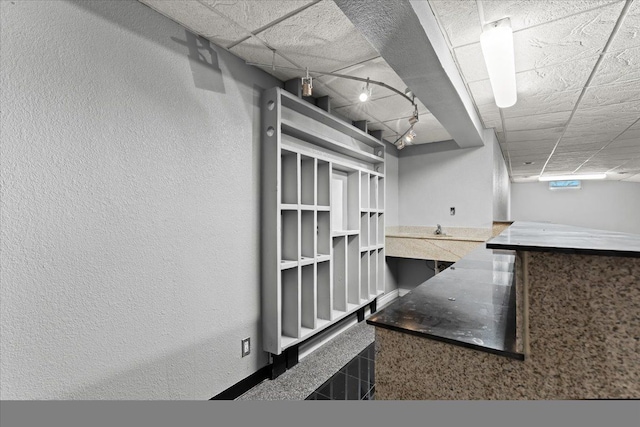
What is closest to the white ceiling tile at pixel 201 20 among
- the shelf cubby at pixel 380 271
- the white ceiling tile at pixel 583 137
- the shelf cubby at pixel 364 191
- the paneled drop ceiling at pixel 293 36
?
the paneled drop ceiling at pixel 293 36

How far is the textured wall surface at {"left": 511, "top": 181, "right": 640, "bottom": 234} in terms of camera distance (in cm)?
901

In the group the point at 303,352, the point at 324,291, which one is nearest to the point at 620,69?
the point at 324,291

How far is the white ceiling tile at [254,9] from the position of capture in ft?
5.29

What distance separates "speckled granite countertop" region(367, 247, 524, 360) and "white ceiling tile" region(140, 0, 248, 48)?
6.00ft

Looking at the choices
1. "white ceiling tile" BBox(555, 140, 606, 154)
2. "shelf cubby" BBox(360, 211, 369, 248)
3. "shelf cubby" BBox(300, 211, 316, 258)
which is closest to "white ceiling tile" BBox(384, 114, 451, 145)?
"shelf cubby" BBox(360, 211, 369, 248)

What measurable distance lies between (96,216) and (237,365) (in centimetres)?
137

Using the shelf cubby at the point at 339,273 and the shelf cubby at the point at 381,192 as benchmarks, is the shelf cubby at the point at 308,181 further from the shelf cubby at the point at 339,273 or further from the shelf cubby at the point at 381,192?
the shelf cubby at the point at 381,192

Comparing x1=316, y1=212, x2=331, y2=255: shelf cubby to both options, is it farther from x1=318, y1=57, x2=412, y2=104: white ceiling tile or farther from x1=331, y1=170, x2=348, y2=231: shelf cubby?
x1=318, y1=57, x2=412, y2=104: white ceiling tile

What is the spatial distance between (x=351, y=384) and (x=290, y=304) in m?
0.78

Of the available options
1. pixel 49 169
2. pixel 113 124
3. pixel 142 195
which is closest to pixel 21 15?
pixel 113 124

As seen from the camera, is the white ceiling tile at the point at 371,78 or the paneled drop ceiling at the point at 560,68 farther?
the white ceiling tile at the point at 371,78

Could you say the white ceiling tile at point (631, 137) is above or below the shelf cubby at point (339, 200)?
above

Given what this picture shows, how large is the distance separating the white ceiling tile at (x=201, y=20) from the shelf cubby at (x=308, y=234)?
145 centimetres

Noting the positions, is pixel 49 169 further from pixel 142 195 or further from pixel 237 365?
pixel 237 365
